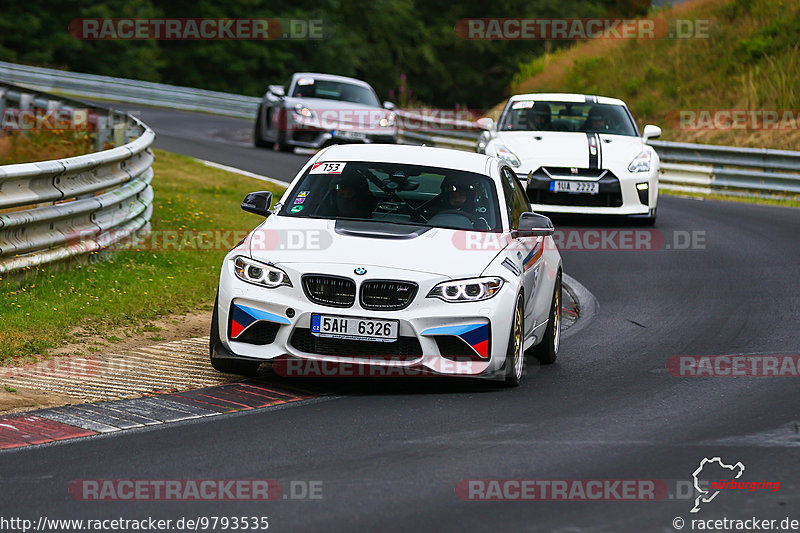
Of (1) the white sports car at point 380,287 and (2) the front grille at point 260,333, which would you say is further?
(2) the front grille at point 260,333

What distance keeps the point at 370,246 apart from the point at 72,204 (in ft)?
12.6

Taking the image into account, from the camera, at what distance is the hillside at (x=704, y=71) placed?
1168 inches

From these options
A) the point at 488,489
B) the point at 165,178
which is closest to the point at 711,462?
the point at 488,489

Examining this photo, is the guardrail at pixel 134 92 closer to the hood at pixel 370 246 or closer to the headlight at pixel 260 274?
the hood at pixel 370 246

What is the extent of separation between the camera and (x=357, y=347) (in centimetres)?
787

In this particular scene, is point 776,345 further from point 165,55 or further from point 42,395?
point 165,55

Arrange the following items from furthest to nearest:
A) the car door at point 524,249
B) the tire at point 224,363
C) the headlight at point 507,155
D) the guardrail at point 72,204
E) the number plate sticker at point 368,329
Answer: the headlight at point 507,155, the guardrail at point 72,204, the car door at point 524,249, the tire at point 224,363, the number plate sticker at point 368,329

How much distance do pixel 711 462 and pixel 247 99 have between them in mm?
33787

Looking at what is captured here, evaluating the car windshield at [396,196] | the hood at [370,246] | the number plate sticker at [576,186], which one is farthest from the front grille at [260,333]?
the number plate sticker at [576,186]

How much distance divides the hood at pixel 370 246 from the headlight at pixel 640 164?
27.8 feet

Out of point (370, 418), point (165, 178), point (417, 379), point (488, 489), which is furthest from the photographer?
point (165, 178)

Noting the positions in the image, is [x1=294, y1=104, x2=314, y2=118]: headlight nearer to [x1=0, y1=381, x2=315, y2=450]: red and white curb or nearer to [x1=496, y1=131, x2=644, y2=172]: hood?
[x1=496, y1=131, x2=644, y2=172]: hood

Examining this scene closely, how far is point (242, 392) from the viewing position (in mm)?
7996

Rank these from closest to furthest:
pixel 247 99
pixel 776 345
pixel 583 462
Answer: pixel 583 462
pixel 776 345
pixel 247 99
